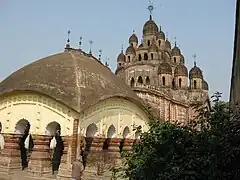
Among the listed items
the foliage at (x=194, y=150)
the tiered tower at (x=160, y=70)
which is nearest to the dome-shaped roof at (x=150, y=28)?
the tiered tower at (x=160, y=70)

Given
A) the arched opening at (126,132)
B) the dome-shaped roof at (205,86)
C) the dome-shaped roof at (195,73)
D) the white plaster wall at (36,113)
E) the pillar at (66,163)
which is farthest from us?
the dome-shaped roof at (205,86)

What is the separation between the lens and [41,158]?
9109 mm

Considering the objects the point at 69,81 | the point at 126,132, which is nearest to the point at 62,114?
the point at 69,81

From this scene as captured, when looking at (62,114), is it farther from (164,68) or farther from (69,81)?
(164,68)

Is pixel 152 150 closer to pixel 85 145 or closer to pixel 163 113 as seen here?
pixel 85 145

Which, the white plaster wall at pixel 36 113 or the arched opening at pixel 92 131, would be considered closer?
the white plaster wall at pixel 36 113

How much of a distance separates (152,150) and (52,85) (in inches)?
198

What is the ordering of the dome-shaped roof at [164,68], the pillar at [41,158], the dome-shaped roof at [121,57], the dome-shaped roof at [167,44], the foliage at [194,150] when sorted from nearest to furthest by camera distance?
the foliage at [194,150]
the pillar at [41,158]
the dome-shaped roof at [164,68]
the dome-shaped roof at [167,44]
the dome-shaped roof at [121,57]

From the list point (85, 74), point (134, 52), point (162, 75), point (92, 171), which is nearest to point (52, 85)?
point (85, 74)

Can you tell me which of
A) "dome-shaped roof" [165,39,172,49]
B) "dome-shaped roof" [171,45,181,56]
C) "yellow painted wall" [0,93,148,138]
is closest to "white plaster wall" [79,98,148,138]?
"yellow painted wall" [0,93,148,138]

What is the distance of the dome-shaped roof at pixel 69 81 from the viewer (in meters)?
9.20

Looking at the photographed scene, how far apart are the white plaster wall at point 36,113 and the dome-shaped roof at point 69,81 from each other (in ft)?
0.85

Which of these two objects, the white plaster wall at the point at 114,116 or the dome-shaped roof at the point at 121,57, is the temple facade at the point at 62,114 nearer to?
the white plaster wall at the point at 114,116

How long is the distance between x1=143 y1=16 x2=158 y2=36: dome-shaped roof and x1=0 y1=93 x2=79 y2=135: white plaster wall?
2264 cm
